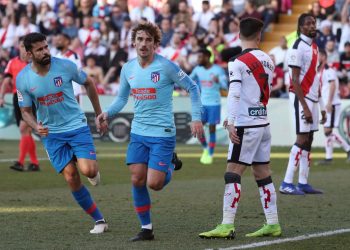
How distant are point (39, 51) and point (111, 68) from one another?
1986cm

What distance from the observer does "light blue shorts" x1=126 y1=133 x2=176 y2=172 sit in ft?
33.8

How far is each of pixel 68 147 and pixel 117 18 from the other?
2235cm

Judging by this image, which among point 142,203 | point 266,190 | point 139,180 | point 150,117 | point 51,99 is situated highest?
point 51,99

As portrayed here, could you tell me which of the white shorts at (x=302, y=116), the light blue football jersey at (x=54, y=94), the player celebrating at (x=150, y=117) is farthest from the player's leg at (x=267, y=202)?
the white shorts at (x=302, y=116)

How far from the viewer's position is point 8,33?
33.2 meters

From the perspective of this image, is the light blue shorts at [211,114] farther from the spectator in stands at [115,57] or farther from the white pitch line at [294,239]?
the white pitch line at [294,239]

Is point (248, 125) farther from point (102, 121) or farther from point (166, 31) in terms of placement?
point (166, 31)

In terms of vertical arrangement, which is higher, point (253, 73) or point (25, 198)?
point (253, 73)

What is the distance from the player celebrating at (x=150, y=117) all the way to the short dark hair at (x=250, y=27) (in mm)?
760

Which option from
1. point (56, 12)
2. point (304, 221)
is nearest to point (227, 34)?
point (56, 12)

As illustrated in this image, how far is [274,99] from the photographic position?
27.3m

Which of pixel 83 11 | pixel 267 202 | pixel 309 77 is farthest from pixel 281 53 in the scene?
pixel 267 202

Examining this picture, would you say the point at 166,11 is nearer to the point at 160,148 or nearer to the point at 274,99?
the point at 274,99

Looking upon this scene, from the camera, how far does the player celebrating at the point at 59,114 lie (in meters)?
11.0
